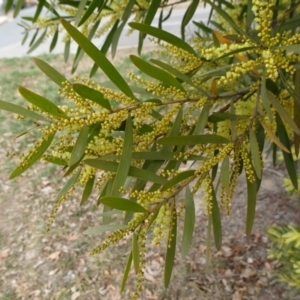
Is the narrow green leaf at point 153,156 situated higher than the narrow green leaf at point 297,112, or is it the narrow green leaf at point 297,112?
the narrow green leaf at point 297,112

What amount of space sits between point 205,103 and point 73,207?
224 centimetres

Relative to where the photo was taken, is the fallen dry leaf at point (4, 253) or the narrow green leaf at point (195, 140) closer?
the narrow green leaf at point (195, 140)

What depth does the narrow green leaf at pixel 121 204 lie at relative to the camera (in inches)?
22.4

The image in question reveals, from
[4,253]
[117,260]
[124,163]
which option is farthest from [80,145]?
[4,253]

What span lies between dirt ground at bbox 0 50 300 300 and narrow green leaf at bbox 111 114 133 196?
1571mm

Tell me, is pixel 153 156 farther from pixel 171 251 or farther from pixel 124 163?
pixel 171 251

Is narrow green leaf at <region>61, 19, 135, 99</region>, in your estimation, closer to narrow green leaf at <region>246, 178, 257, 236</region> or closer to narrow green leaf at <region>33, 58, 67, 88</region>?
narrow green leaf at <region>33, 58, 67, 88</region>

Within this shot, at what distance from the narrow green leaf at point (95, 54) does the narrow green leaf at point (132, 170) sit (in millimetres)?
115

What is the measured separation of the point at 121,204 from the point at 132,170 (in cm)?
9

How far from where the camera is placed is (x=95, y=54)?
0.58 m

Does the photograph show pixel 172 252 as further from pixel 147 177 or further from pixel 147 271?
pixel 147 271

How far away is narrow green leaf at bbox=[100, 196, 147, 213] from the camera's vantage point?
568 mm

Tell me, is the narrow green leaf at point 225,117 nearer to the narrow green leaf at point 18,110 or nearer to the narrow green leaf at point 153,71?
the narrow green leaf at point 153,71

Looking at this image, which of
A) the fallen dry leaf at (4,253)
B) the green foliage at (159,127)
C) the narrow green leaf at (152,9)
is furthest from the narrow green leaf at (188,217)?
the fallen dry leaf at (4,253)
